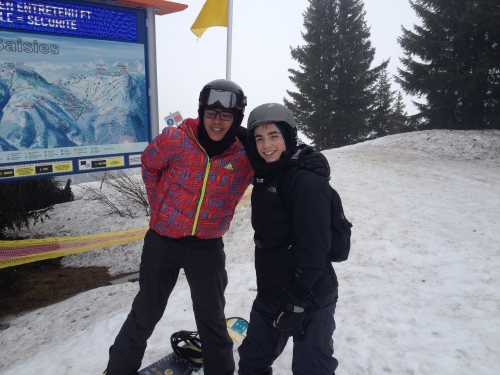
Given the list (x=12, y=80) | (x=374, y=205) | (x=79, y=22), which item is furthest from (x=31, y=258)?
(x=374, y=205)

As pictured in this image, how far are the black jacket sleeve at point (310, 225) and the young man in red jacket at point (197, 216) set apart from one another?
0.67 m

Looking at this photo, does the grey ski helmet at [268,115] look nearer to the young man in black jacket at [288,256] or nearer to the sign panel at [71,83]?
the young man in black jacket at [288,256]

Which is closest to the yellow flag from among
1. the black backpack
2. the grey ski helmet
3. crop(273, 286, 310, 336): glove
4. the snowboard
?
the grey ski helmet

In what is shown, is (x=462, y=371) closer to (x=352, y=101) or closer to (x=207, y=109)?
(x=207, y=109)

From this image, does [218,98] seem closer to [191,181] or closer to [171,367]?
[191,181]

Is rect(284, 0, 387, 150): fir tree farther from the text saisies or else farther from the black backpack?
the black backpack

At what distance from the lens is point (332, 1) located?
25.9m

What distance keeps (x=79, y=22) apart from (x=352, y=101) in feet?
73.6

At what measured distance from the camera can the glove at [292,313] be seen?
2332 millimetres

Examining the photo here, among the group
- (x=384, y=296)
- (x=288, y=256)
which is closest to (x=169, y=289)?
(x=288, y=256)

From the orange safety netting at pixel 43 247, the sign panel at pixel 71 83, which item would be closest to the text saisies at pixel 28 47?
the sign panel at pixel 71 83

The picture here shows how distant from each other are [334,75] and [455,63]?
8270 millimetres

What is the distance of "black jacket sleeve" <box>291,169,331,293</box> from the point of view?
7.43 feet

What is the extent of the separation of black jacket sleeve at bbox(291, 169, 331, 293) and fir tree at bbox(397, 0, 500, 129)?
1862 cm
